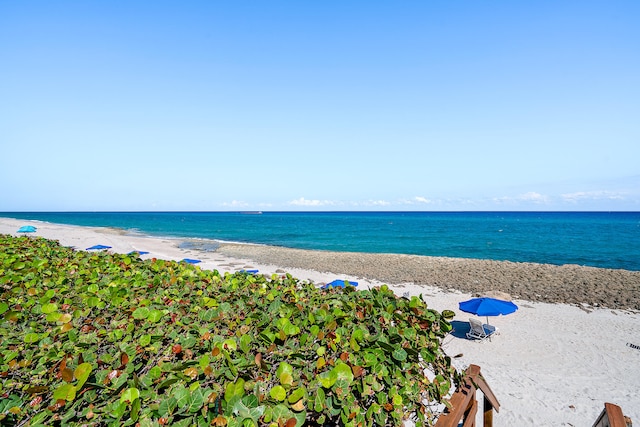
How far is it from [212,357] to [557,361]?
12.0 m

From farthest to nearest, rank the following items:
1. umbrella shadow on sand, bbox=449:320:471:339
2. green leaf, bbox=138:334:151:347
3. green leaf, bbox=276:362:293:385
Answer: umbrella shadow on sand, bbox=449:320:471:339 < green leaf, bbox=138:334:151:347 < green leaf, bbox=276:362:293:385

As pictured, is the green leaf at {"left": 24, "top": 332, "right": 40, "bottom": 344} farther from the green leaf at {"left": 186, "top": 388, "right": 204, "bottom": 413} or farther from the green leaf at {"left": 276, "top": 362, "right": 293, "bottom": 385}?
the green leaf at {"left": 276, "top": 362, "right": 293, "bottom": 385}

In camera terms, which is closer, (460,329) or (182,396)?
(182,396)

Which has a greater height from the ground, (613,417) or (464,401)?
(464,401)

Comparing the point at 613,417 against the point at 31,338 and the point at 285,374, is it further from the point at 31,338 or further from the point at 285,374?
the point at 31,338

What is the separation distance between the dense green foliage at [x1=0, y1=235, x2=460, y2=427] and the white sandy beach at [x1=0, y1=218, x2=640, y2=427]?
6.43m

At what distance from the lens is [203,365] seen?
2.02m

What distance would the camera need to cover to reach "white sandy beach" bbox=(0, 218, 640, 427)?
288 inches

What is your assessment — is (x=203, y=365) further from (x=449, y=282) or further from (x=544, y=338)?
(x=449, y=282)

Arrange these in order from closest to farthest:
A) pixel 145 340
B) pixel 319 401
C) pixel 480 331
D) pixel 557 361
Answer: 1. pixel 319 401
2. pixel 145 340
3. pixel 557 361
4. pixel 480 331

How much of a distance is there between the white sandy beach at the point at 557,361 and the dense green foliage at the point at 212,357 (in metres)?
6.43

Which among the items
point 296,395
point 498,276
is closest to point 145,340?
point 296,395

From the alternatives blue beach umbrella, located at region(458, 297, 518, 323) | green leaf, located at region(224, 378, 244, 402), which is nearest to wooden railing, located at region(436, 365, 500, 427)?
green leaf, located at region(224, 378, 244, 402)

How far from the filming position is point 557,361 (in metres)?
9.82
